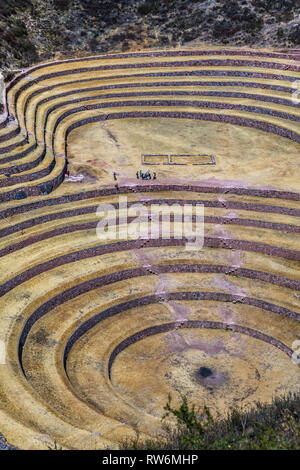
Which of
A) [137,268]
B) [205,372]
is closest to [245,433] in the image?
[205,372]

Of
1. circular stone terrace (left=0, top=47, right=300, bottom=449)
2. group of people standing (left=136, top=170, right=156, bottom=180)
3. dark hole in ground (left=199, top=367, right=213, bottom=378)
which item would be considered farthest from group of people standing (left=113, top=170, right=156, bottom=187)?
dark hole in ground (left=199, top=367, right=213, bottom=378)

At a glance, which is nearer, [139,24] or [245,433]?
[245,433]

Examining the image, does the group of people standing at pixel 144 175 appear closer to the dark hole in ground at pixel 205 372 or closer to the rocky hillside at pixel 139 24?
A: the dark hole in ground at pixel 205 372

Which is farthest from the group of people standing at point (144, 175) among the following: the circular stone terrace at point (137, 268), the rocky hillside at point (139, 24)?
the rocky hillside at point (139, 24)

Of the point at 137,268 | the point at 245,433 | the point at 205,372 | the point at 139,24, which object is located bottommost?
the point at 205,372

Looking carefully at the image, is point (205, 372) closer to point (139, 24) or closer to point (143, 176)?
point (143, 176)

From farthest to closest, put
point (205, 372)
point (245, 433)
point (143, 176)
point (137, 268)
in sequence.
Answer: point (143, 176), point (137, 268), point (205, 372), point (245, 433)

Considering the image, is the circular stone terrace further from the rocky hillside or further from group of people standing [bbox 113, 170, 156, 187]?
the rocky hillside

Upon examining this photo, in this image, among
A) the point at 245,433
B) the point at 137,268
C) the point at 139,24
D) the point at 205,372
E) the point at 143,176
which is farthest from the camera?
the point at 139,24
